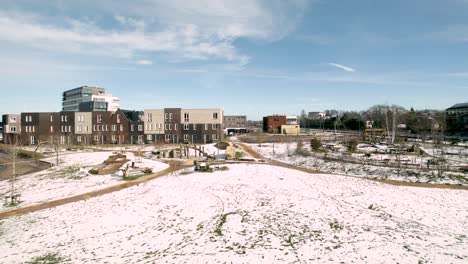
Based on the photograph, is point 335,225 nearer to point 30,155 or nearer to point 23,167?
point 23,167

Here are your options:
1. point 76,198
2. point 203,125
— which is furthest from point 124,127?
point 76,198

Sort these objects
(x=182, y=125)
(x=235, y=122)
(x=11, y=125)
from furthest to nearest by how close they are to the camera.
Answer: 1. (x=235, y=122)
2. (x=11, y=125)
3. (x=182, y=125)

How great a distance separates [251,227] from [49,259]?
29.5ft

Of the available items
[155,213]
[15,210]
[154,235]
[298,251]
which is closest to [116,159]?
[15,210]

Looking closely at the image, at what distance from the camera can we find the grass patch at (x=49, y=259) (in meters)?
11.1

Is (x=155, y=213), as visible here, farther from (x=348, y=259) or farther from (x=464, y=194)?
(x=464, y=194)

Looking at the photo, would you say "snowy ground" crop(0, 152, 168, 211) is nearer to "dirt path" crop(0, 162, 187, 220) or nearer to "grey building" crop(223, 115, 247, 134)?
"dirt path" crop(0, 162, 187, 220)

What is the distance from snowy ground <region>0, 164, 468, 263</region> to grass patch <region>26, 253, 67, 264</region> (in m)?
0.28

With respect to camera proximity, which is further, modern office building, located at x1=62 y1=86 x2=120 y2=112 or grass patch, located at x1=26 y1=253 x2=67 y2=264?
modern office building, located at x1=62 y1=86 x2=120 y2=112

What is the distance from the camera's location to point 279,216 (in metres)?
15.5

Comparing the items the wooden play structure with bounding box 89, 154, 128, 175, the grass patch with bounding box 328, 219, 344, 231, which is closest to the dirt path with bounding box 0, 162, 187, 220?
the wooden play structure with bounding box 89, 154, 128, 175

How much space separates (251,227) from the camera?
14.0 meters

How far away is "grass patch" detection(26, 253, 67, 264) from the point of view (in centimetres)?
1114

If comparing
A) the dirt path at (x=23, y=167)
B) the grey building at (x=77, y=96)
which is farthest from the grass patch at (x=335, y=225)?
the grey building at (x=77, y=96)
